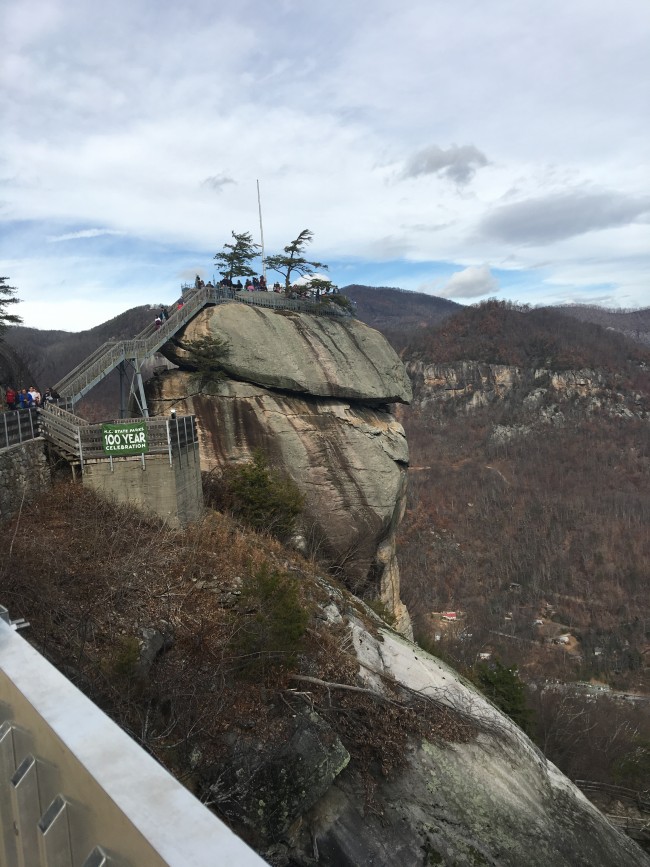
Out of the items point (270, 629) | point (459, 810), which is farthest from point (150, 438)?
point (459, 810)

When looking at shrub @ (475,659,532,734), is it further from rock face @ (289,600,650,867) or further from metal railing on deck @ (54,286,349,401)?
metal railing on deck @ (54,286,349,401)

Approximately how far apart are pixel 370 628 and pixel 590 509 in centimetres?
12933

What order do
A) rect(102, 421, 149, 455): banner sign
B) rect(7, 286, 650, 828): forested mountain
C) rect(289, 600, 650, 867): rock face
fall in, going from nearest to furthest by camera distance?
rect(289, 600, 650, 867): rock face → rect(102, 421, 149, 455): banner sign → rect(7, 286, 650, 828): forested mountain

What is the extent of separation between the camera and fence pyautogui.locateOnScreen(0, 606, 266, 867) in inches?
62.1

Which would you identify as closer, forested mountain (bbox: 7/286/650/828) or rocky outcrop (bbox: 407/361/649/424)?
forested mountain (bbox: 7/286/650/828)

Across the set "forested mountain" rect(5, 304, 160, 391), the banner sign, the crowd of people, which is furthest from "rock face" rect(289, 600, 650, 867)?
"forested mountain" rect(5, 304, 160, 391)

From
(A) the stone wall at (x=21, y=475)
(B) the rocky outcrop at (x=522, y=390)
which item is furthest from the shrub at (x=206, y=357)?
(B) the rocky outcrop at (x=522, y=390)

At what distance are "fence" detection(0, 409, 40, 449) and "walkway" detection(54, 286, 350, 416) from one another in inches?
94.2

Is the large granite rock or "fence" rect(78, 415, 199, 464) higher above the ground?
the large granite rock

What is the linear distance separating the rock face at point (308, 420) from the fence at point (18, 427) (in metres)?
6.82

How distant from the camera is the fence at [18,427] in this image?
1258 centimetres

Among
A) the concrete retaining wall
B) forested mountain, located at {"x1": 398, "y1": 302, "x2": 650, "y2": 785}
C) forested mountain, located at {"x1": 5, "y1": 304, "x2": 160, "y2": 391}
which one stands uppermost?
forested mountain, located at {"x1": 5, "y1": 304, "x2": 160, "y2": 391}

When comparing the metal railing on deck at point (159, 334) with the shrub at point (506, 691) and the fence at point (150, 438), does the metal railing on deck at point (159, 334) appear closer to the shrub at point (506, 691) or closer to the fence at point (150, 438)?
the fence at point (150, 438)

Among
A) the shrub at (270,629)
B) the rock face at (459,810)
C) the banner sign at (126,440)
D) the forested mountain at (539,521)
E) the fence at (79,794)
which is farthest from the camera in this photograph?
the forested mountain at (539,521)
